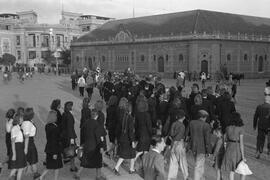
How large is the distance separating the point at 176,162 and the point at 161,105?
2702 mm

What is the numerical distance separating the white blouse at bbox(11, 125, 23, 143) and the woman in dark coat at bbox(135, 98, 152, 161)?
2620 millimetres

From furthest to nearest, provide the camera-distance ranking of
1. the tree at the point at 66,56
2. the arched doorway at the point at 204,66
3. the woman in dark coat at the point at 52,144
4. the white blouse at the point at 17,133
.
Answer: the tree at the point at 66,56 < the arched doorway at the point at 204,66 < the woman in dark coat at the point at 52,144 < the white blouse at the point at 17,133

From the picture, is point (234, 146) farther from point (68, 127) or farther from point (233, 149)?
point (68, 127)

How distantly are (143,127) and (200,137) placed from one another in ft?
5.07

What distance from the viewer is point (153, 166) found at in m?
5.75

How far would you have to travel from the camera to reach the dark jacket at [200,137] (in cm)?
729

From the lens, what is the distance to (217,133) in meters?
8.02

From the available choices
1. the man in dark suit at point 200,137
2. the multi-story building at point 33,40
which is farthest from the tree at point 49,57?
the man in dark suit at point 200,137

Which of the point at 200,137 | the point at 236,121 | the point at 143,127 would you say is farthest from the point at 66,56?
the point at 236,121

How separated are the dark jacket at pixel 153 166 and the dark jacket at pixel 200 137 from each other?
1.76 metres

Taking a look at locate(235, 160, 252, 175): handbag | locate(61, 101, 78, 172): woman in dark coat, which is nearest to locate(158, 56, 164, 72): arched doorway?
locate(61, 101, 78, 172): woman in dark coat

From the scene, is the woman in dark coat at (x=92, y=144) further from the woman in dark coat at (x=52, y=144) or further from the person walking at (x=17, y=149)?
the person walking at (x=17, y=149)

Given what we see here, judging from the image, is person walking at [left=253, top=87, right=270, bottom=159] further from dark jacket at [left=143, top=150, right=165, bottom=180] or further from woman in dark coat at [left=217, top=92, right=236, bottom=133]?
dark jacket at [left=143, top=150, right=165, bottom=180]

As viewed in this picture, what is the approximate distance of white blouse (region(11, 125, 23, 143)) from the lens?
726 centimetres
